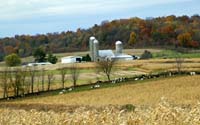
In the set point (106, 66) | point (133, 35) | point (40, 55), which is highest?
point (133, 35)

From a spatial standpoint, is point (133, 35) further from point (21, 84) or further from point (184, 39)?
point (21, 84)

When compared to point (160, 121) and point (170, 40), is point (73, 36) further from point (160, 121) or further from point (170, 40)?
point (160, 121)

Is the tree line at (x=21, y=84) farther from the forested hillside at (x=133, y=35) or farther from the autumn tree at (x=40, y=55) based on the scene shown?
the forested hillside at (x=133, y=35)

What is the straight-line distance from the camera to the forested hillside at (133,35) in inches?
6338

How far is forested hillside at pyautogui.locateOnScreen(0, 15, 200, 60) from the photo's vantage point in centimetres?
16099

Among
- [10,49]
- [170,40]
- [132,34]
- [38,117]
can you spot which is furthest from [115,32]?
[38,117]

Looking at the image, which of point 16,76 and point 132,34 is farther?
point 132,34

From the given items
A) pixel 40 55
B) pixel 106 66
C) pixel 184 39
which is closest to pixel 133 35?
pixel 184 39

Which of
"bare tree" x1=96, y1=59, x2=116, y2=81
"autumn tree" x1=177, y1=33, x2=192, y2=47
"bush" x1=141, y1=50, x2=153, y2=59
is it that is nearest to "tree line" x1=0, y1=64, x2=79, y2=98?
"bare tree" x1=96, y1=59, x2=116, y2=81

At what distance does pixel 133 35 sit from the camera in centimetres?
17325

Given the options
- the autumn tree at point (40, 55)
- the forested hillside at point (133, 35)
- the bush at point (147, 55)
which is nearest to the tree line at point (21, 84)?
the bush at point (147, 55)

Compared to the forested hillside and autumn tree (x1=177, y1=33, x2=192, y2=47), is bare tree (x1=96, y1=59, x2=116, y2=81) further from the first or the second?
the forested hillside

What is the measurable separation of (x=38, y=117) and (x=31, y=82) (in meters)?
68.0

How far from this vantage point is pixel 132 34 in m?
173
